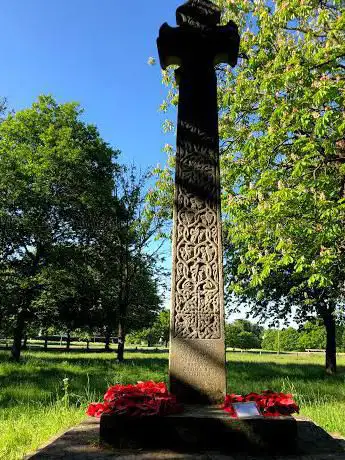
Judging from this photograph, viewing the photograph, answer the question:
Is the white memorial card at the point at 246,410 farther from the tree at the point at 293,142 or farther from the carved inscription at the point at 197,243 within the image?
the tree at the point at 293,142

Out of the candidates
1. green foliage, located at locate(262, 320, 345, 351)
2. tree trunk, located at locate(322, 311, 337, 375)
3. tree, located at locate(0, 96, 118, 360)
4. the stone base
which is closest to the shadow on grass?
tree trunk, located at locate(322, 311, 337, 375)

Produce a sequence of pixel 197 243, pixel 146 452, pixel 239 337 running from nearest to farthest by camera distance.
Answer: pixel 146 452, pixel 197 243, pixel 239 337

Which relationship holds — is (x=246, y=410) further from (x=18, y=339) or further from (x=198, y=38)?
(x=18, y=339)

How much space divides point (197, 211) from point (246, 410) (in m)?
2.22

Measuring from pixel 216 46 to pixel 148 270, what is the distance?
17338 millimetres

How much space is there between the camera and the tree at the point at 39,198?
19.6 m

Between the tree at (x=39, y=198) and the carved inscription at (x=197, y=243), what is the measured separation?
1561 centimetres

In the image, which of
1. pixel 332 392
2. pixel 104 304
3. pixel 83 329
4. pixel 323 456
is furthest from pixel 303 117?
pixel 83 329

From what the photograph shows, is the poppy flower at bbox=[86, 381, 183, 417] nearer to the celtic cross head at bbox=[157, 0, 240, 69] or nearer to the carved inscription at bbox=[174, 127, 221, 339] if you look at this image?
the carved inscription at bbox=[174, 127, 221, 339]

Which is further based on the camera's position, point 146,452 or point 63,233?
point 63,233

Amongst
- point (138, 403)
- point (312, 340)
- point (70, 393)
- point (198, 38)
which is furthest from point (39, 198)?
point (312, 340)

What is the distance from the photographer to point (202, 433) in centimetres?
328

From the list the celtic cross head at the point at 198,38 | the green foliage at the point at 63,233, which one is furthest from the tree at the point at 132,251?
the celtic cross head at the point at 198,38

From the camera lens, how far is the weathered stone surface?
3039 mm
